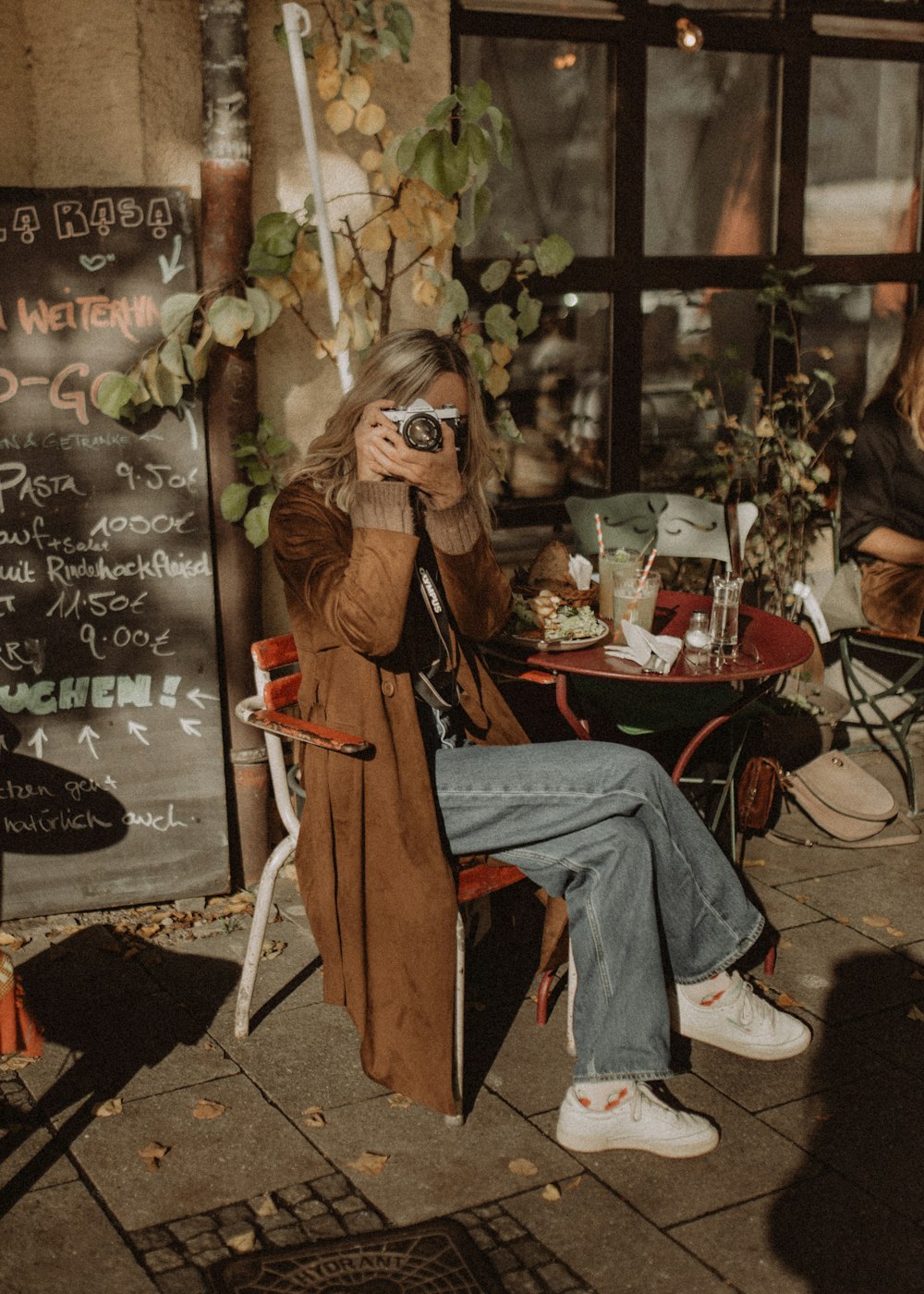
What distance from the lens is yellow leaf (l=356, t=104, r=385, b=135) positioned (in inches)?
155

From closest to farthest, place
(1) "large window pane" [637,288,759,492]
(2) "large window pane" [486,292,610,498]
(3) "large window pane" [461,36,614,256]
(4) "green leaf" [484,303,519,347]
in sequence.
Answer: (4) "green leaf" [484,303,519,347]
(3) "large window pane" [461,36,614,256]
(2) "large window pane" [486,292,610,498]
(1) "large window pane" [637,288,759,492]

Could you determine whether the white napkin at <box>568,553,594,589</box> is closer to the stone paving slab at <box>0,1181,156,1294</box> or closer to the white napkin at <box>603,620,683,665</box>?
the white napkin at <box>603,620,683,665</box>

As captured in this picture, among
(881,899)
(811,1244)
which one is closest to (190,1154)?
(811,1244)

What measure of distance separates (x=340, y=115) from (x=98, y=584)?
1.60 metres

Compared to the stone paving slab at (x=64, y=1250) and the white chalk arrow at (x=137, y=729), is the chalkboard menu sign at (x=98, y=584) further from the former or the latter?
the stone paving slab at (x=64, y=1250)

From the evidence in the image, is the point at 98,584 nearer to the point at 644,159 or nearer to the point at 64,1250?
the point at 64,1250

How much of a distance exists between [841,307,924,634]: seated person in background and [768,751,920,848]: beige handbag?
0.65m

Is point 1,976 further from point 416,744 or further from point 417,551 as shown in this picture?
point 417,551

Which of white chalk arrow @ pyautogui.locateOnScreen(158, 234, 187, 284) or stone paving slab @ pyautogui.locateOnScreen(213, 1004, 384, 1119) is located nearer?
stone paving slab @ pyautogui.locateOnScreen(213, 1004, 384, 1119)

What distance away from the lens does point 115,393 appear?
3.86m

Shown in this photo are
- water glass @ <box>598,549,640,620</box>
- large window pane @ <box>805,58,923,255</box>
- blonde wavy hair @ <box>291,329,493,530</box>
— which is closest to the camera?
blonde wavy hair @ <box>291,329,493,530</box>

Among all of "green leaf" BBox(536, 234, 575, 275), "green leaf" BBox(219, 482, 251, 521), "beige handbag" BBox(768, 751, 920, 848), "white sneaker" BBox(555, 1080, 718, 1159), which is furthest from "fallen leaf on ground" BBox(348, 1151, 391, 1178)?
"green leaf" BBox(536, 234, 575, 275)

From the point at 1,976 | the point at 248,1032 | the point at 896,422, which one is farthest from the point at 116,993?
the point at 896,422

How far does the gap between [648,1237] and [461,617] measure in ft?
4.95
